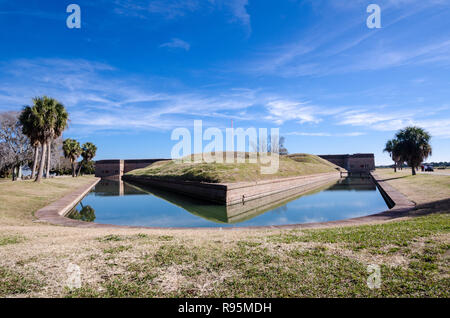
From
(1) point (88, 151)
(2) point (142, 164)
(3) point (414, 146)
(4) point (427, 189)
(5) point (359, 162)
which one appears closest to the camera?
(4) point (427, 189)

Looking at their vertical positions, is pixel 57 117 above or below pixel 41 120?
above

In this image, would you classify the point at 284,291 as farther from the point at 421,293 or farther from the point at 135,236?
the point at 135,236

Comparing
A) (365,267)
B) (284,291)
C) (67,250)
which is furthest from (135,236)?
(365,267)

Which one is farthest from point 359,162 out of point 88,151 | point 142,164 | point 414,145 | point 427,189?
point 88,151

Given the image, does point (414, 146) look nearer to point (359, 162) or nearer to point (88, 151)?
point (359, 162)

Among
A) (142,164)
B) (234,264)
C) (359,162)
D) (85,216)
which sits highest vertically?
(359,162)

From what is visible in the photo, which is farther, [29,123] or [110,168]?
[110,168]

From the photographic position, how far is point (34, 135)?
23844 mm

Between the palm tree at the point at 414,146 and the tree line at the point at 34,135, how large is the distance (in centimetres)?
4467

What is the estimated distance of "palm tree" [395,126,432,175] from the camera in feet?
104

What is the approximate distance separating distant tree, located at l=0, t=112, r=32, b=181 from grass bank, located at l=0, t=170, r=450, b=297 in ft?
113

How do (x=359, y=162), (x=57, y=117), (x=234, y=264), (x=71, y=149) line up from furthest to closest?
1. (x=359, y=162)
2. (x=71, y=149)
3. (x=57, y=117)
4. (x=234, y=264)

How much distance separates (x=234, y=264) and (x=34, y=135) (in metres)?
28.3

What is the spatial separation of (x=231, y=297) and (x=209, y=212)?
11.9m
